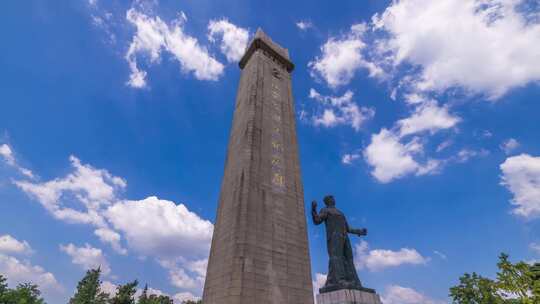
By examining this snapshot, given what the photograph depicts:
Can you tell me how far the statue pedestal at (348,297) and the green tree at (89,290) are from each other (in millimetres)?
57316

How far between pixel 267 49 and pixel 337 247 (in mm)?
17736

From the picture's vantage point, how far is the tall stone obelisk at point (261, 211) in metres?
11.6

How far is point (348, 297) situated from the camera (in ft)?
21.7

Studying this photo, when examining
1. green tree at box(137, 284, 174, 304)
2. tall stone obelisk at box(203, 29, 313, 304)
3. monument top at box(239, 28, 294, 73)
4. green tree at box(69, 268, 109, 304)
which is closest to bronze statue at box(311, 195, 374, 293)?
tall stone obelisk at box(203, 29, 313, 304)

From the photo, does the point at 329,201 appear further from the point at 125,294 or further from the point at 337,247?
the point at 125,294

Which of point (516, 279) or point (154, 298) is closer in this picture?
point (516, 279)

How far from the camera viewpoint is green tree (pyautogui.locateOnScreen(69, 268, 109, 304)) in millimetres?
49312

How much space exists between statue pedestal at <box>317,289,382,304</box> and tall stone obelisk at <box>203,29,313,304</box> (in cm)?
486

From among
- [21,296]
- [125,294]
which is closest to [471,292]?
[125,294]

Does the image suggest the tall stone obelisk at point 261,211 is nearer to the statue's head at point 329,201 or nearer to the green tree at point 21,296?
the statue's head at point 329,201

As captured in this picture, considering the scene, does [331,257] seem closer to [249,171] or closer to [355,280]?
[355,280]

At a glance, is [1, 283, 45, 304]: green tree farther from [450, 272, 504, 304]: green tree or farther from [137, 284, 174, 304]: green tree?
[450, 272, 504, 304]: green tree

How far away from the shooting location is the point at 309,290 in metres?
13.1

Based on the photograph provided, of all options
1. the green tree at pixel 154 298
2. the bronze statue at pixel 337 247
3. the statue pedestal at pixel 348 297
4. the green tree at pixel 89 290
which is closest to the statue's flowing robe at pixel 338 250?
the bronze statue at pixel 337 247
